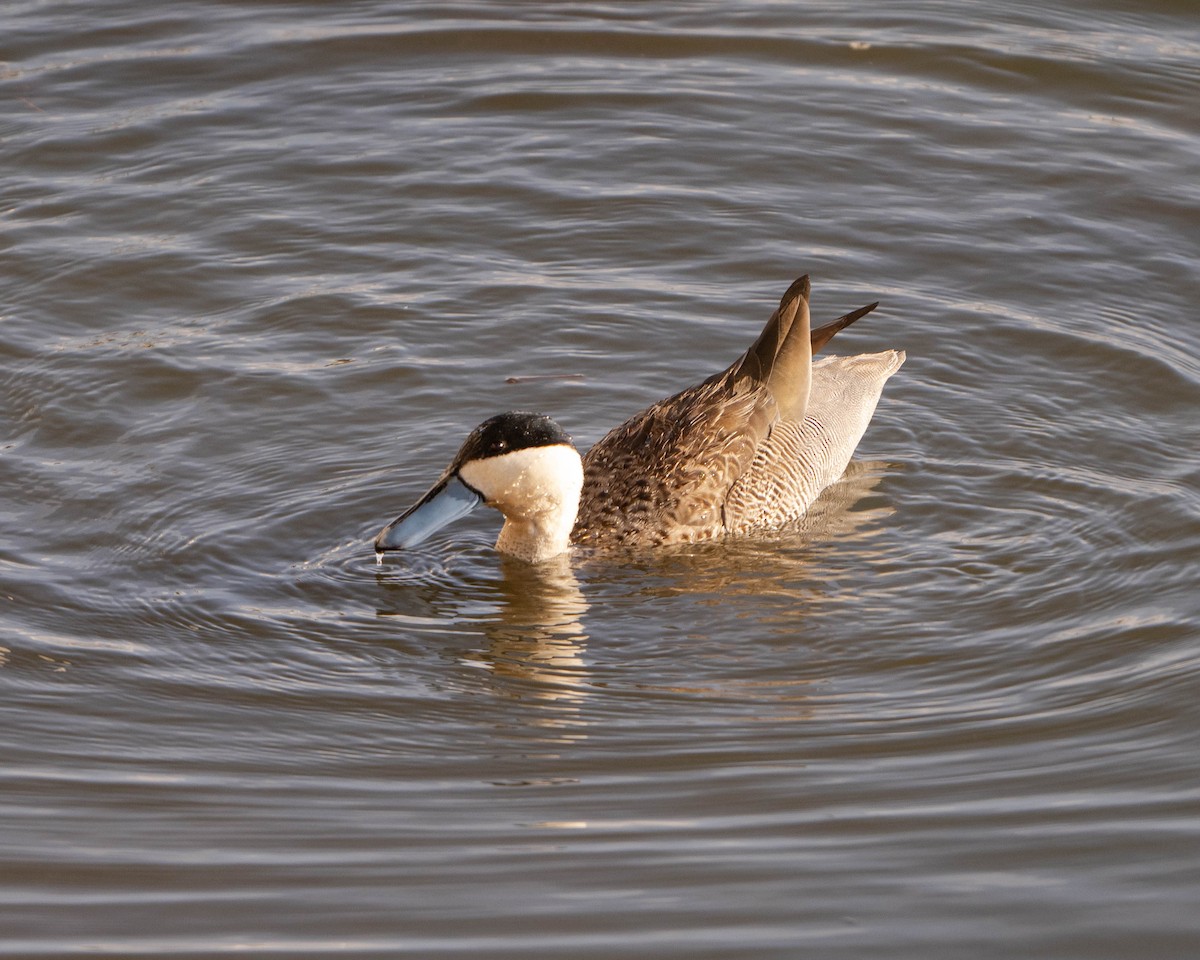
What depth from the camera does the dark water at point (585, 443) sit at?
511 centimetres

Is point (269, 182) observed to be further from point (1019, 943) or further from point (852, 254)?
point (1019, 943)

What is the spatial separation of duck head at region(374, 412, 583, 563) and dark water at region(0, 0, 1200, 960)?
236 mm

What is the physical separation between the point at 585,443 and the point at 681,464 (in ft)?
2.83

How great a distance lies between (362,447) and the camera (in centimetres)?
884

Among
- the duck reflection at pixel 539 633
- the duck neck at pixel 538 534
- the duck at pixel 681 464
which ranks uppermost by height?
the duck at pixel 681 464

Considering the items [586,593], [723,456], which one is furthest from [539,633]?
[723,456]

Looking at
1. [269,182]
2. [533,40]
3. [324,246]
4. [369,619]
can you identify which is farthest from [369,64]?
[369,619]

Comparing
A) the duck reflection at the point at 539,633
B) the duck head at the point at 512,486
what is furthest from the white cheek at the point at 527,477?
the duck reflection at the point at 539,633

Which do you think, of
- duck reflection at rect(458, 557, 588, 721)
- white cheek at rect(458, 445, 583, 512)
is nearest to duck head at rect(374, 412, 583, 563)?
white cheek at rect(458, 445, 583, 512)

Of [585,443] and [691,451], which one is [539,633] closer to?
[691,451]

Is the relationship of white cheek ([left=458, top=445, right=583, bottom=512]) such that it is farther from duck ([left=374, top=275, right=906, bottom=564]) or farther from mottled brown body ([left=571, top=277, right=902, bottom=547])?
mottled brown body ([left=571, top=277, right=902, bottom=547])

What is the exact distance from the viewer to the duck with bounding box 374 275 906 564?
7.78 meters

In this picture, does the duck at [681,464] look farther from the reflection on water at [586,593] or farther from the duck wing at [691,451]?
the reflection on water at [586,593]

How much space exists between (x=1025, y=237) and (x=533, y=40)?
4599 mm
